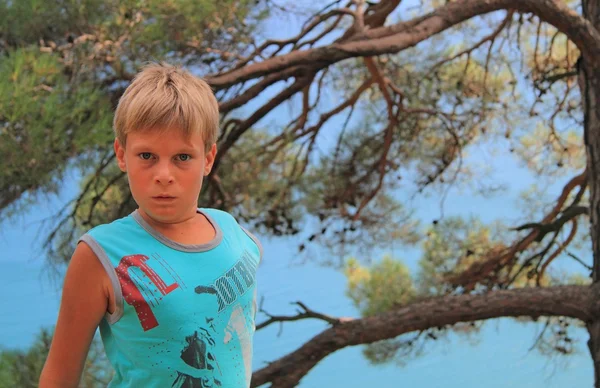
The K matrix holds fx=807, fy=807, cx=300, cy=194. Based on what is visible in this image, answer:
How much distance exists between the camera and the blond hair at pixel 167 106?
64cm

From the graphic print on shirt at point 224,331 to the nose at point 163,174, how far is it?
9 cm

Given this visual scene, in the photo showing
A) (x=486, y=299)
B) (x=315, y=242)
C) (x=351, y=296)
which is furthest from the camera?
(x=351, y=296)

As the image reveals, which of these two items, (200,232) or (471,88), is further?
(471,88)

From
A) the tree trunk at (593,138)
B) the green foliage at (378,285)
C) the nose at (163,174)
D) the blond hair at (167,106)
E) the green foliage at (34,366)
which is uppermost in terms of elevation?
the green foliage at (378,285)

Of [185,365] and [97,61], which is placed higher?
[97,61]

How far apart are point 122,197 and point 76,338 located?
1.70 metres

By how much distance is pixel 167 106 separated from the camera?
643 millimetres

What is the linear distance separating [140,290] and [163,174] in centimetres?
9

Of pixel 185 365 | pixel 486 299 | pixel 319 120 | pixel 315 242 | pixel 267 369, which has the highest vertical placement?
pixel 319 120

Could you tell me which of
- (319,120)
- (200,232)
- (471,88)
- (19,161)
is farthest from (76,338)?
(471,88)

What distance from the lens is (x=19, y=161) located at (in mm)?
1377

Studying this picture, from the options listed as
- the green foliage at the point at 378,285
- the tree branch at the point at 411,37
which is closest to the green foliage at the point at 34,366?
the tree branch at the point at 411,37

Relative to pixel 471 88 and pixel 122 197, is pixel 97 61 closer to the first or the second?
pixel 122 197

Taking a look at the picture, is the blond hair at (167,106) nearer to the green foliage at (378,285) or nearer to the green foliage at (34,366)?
the green foliage at (34,366)
